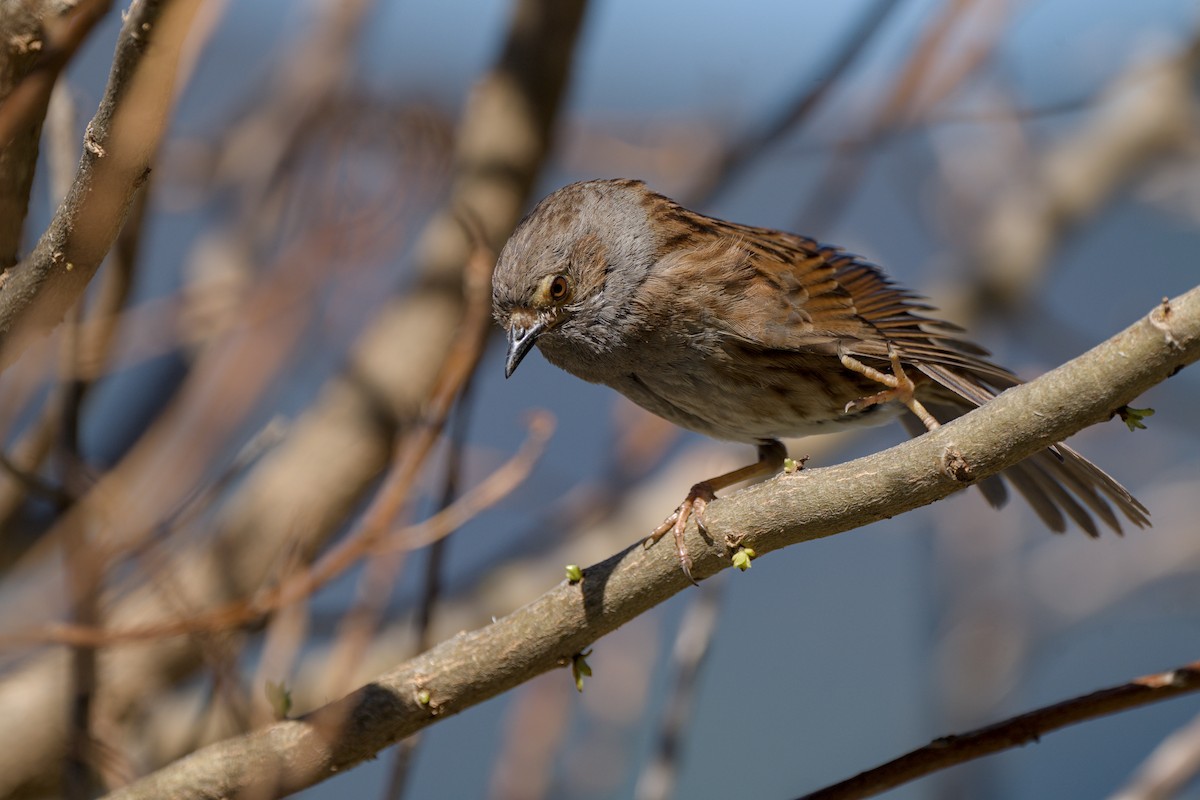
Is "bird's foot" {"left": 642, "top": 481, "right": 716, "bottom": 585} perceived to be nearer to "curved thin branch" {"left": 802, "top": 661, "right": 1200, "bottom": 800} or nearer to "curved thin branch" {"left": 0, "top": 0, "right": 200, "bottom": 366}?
"curved thin branch" {"left": 802, "top": 661, "right": 1200, "bottom": 800}

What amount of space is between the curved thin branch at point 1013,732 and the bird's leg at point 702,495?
1.53 feet

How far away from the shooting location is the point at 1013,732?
211 centimetres

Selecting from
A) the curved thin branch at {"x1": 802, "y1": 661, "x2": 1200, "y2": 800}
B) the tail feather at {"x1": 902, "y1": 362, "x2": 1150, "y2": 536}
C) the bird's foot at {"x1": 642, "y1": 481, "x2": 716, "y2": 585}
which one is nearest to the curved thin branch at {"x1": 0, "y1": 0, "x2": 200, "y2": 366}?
the bird's foot at {"x1": 642, "y1": 481, "x2": 716, "y2": 585}

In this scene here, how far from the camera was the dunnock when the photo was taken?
127 inches

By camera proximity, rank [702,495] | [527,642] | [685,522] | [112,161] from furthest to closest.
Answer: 1. [702,495]
2. [685,522]
3. [527,642]
4. [112,161]

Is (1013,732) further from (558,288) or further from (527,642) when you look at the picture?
(558,288)

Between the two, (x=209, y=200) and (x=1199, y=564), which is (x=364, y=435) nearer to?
(x=209, y=200)

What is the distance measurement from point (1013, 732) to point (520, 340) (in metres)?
1.70

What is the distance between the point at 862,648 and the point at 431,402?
18.0 feet

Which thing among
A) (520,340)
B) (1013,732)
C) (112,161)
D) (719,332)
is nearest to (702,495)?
(719,332)

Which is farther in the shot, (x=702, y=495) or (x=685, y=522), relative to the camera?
(x=702, y=495)

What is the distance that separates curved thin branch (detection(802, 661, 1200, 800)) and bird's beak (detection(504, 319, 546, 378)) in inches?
60.2

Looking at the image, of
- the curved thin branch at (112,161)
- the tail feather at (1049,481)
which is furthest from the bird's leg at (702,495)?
the curved thin branch at (112,161)

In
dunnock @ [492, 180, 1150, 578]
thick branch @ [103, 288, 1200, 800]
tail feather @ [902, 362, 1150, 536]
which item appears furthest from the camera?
dunnock @ [492, 180, 1150, 578]
